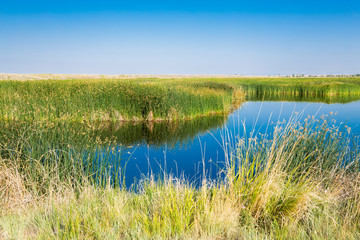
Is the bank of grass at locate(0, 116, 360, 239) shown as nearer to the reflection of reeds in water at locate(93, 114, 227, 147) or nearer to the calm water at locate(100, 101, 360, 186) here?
the calm water at locate(100, 101, 360, 186)

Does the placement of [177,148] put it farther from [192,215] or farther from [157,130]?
[192,215]

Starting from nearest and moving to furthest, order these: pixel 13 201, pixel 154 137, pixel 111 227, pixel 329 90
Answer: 1. pixel 111 227
2. pixel 13 201
3. pixel 154 137
4. pixel 329 90

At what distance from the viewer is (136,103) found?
538 inches

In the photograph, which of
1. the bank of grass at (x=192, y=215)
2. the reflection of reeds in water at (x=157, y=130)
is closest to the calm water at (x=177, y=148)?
the reflection of reeds in water at (x=157, y=130)

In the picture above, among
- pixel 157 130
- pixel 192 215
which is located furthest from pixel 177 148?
pixel 192 215

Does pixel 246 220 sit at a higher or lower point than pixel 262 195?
lower

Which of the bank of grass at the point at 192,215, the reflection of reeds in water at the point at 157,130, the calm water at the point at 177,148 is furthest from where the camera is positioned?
the reflection of reeds in water at the point at 157,130

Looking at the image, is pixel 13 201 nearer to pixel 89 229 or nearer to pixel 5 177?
pixel 5 177

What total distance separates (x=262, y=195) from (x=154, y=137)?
24.6 feet

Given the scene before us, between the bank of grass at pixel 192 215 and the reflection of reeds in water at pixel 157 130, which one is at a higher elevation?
the bank of grass at pixel 192 215

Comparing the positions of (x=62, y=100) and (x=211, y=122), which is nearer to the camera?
(x=62, y=100)

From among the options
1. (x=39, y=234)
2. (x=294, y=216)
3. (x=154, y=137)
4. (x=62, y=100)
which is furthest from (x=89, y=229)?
(x=62, y=100)

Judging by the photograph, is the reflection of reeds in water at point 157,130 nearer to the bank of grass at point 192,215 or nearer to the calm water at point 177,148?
the calm water at point 177,148

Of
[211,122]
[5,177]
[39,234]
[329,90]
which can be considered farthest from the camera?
[329,90]
